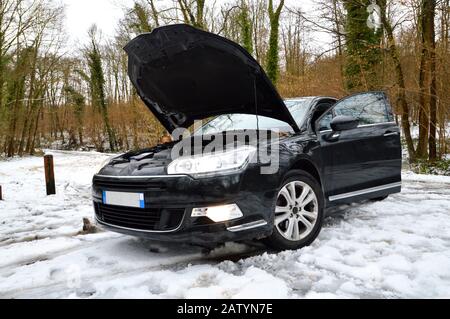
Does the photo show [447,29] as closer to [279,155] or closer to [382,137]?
[382,137]

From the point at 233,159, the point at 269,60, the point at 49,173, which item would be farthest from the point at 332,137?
the point at 269,60

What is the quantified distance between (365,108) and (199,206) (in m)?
2.80

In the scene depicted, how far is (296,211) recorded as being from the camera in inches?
127

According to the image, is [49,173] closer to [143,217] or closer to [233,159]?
[143,217]

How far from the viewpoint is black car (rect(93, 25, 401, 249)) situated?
272 cm

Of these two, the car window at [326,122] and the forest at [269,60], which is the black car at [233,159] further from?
the forest at [269,60]

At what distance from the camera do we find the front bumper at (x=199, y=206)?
2686mm

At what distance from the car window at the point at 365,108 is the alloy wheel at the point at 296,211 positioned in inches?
46.6

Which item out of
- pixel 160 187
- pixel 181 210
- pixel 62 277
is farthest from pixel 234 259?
pixel 62 277

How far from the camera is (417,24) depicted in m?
10.5

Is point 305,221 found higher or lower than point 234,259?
higher

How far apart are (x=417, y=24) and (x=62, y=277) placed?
11.5m
